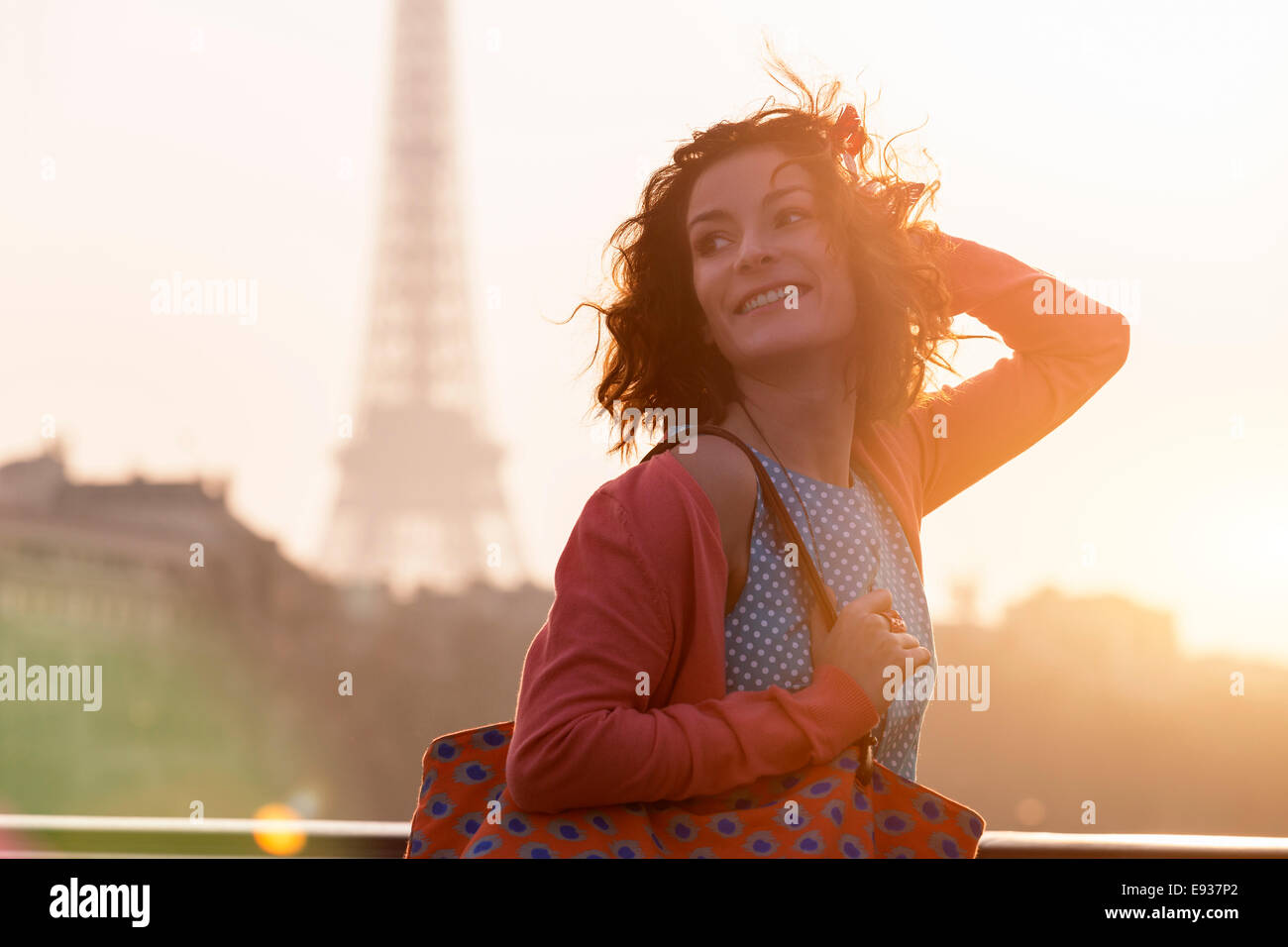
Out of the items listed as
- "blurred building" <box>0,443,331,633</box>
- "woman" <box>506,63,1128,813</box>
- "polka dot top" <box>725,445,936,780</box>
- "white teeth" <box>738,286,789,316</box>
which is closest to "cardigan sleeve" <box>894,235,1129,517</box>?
"woman" <box>506,63,1128,813</box>

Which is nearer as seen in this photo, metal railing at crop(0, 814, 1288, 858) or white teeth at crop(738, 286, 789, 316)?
white teeth at crop(738, 286, 789, 316)

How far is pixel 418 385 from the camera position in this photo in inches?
1034

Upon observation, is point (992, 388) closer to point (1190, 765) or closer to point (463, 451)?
point (1190, 765)

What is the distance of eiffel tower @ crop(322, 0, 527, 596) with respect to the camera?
24.4 m

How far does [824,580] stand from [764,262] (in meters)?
0.38

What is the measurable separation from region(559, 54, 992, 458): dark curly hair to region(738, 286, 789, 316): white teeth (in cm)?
11

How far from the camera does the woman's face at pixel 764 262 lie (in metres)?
1.54

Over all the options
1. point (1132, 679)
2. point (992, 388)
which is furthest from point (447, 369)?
point (992, 388)

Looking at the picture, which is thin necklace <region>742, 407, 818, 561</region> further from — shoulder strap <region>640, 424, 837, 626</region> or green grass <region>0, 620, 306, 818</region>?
green grass <region>0, 620, 306, 818</region>

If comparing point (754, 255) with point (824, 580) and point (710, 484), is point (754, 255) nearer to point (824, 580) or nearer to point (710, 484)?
point (710, 484)

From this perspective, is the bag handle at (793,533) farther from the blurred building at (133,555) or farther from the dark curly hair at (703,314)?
the blurred building at (133,555)

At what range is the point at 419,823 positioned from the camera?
57.4 inches

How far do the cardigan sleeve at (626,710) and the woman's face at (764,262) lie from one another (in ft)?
0.94
